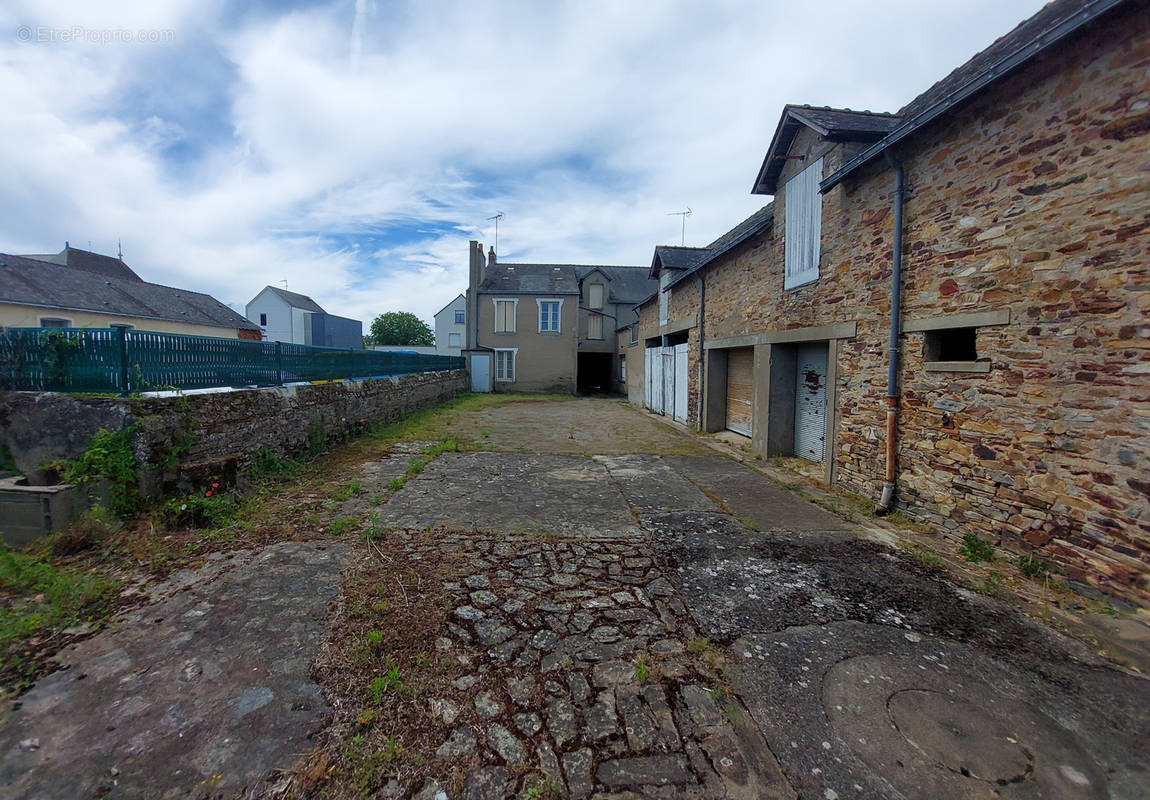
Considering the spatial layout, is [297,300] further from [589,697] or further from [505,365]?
[589,697]

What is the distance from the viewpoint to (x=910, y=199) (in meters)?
5.52

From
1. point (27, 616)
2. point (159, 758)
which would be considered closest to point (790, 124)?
point (159, 758)

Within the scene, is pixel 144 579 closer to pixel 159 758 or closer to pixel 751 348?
pixel 159 758

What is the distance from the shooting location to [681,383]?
13953mm

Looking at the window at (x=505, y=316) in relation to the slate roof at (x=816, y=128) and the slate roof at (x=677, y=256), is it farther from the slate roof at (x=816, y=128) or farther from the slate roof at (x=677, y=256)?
the slate roof at (x=816, y=128)

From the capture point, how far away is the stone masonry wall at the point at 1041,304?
3535mm

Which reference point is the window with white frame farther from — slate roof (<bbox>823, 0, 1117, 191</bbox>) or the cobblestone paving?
the cobblestone paving

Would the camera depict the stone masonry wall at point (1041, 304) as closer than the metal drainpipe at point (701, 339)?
Yes

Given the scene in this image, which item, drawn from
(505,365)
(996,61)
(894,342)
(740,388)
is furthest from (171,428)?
(505,365)

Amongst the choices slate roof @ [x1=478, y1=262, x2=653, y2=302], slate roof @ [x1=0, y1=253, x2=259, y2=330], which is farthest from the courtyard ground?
slate roof @ [x1=0, y1=253, x2=259, y2=330]

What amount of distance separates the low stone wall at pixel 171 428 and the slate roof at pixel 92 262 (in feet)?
119

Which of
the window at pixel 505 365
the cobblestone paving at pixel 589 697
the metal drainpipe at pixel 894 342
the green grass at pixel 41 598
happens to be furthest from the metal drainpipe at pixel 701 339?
the window at pixel 505 365

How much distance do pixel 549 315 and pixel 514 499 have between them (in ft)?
69.4

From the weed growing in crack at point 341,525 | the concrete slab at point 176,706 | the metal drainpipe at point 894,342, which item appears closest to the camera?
the concrete slab at point 176,706
